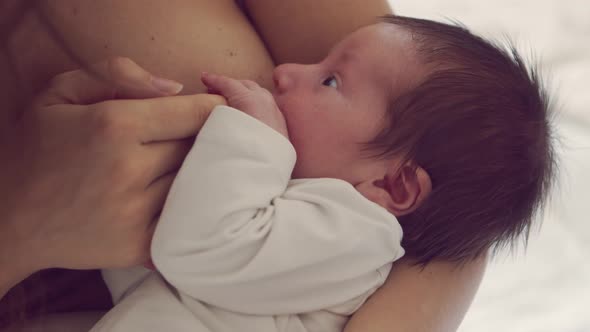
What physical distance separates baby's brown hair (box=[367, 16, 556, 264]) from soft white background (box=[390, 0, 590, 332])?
1.38 feet

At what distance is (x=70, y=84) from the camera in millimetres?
709

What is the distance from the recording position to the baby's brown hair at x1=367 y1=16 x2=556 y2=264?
0.78 meters

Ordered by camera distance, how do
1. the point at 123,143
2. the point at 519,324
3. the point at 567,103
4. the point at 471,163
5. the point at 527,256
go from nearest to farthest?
1. the point at 123,143
2. the point at 471,163
3. the point at 519,324
4. the point at 527,256
5. the point at 567,103

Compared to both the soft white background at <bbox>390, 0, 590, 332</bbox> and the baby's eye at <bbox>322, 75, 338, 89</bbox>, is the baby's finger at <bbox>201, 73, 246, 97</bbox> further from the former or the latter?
the soft white background at <bbox>390, 0, 590, 332</bbox>

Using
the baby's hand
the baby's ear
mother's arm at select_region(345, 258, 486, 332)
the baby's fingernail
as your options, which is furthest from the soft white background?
the baby's fingernail

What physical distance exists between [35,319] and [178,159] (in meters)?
0.30

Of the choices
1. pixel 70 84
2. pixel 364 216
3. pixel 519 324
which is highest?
pixel 70 84

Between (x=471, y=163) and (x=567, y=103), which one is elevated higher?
(x=471, y=163)

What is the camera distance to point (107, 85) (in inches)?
27.5

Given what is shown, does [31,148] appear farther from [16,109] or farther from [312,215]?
[312,215]

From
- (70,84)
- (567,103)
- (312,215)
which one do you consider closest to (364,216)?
(312,215)

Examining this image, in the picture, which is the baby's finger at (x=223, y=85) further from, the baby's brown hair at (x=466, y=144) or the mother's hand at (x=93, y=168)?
the baby's brown hair at (x=466, y=144)

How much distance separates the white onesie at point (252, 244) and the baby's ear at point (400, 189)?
0.03 metres

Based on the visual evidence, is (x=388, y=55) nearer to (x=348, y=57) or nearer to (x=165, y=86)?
(x=348, y=57)
